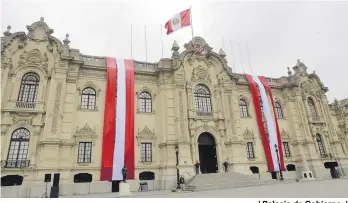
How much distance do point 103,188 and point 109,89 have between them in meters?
8.54

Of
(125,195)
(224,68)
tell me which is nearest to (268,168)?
(224,68)

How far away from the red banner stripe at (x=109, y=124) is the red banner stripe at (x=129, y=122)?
1176 millimetres

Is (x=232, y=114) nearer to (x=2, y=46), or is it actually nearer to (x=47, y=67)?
(x=47, y=67)

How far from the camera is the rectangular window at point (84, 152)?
19641 mm

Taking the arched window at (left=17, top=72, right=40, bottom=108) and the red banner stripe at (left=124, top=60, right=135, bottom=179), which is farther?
the red banner stripe at (left=124, top=60, right=135, bottom=179)

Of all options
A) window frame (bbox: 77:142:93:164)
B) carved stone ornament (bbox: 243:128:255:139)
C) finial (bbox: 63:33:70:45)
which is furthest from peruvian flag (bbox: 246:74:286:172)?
finial (bbox: 63:33:70:45)

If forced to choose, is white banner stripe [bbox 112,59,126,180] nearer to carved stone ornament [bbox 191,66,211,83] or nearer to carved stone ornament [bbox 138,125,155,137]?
carved stone ornament [bbox 138,125,155,137]

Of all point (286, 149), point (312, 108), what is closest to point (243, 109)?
point (286, 149)

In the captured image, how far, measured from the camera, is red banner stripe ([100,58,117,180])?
1908cm

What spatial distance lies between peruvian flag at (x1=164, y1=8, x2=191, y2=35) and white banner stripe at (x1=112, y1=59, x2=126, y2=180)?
602 centimetres

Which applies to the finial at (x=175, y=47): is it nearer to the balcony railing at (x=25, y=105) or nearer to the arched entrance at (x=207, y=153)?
the arched entrance at (x=207, y=153)

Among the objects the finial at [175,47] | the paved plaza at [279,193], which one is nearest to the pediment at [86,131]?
the paved plaza at [279,193]

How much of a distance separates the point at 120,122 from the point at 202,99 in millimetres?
9113

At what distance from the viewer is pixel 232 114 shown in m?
24.8
